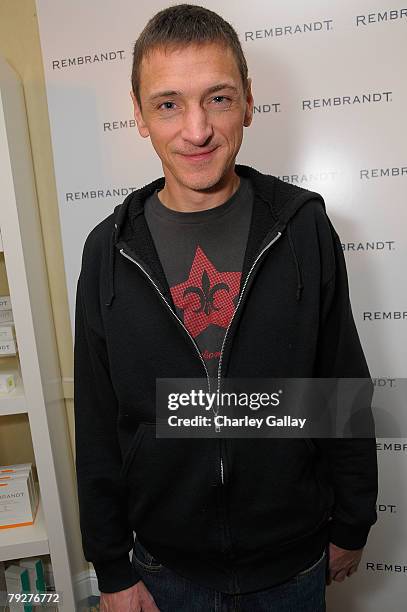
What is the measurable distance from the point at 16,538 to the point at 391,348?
1.23 m

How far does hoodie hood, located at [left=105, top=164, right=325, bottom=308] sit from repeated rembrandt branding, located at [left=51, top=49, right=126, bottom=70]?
75 centimetres

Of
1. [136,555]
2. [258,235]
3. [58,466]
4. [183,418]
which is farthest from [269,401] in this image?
[58,466]

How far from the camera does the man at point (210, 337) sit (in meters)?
0.87

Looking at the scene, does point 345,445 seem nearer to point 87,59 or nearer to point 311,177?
point 311,177

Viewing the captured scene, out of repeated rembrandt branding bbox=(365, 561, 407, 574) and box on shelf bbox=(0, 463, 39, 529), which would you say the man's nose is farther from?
repeated rembrandt branding bbox=(365, 561, 407, 574)

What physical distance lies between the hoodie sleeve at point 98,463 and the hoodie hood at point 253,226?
141 millimetres

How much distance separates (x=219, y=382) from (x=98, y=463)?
0.99 ft

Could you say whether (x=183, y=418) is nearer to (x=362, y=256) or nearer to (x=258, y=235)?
(x=258, y=235)

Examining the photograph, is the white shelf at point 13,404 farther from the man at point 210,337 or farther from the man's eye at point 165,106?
the man's eye at point 165,106

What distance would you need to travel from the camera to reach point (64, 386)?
1.74 meters

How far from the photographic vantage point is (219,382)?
90 centimetres

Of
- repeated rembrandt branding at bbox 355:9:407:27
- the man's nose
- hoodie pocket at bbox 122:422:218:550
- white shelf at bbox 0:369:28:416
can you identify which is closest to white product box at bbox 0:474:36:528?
white shelf at bbox 0:369:28:416

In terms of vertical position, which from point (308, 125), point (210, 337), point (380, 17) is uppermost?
point (380, 17)

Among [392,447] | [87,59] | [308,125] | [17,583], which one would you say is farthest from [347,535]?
[87,59]
